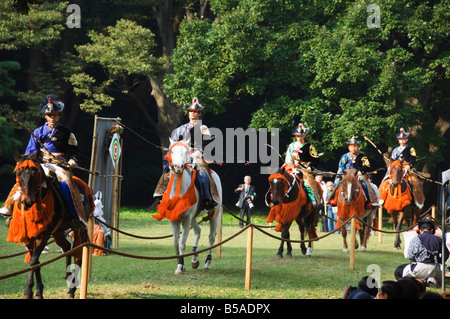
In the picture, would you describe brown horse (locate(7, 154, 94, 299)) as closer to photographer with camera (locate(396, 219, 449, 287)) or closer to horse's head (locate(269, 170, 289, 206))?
photographer with camera (locate(396, 219, 449, 287))

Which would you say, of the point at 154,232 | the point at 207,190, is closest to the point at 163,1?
the point at 154,232

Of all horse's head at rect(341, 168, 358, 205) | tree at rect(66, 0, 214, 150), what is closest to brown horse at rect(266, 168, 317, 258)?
horse's head at rect(341, 168, 358, 205)

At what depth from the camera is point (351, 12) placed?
25016mm

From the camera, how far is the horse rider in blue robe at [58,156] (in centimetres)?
965

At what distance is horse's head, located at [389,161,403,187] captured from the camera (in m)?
17.6

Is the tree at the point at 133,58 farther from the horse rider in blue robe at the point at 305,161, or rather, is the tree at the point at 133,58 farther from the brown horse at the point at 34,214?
the brown horse at the point at 34,214

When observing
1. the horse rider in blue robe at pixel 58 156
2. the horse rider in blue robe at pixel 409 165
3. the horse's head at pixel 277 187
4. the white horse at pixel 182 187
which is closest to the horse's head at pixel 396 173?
the horse rider in blue robe at pixel 409 165

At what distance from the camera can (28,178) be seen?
862 centimetres

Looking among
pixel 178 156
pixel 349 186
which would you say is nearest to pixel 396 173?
pixel 349 186

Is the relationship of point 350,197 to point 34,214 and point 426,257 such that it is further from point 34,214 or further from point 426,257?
point 34,214

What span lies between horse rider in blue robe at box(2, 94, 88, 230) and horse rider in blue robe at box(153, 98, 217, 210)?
2.44 metres

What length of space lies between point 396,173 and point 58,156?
10354 mm

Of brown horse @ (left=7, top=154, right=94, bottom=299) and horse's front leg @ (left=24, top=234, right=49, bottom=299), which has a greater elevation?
brown horse @ (left=7, top=154, right=94, bottom=299)

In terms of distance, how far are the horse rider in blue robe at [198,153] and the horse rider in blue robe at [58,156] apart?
2.44 meters
